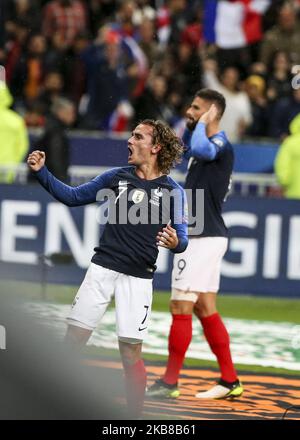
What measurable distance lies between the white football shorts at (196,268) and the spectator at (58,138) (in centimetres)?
597

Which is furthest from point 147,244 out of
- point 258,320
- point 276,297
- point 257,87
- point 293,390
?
point 257,87

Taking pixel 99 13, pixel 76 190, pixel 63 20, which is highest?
pixel 99 13

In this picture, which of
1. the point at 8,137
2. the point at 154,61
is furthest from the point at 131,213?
the point at 154,61

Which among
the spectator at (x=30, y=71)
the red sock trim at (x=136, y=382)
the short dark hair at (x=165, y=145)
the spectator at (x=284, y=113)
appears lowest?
the red sock trim at (x=136, y=382)

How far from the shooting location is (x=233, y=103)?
1733 cm

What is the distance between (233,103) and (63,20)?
2963mm

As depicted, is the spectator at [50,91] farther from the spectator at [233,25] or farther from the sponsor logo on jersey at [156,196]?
the sponsor logo on jersey at [156,196]

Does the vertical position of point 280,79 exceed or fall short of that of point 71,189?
Result: it exceeds it

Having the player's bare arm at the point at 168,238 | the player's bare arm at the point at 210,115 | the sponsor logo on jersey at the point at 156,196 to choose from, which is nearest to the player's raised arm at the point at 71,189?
the sponsor logo on jersey at the point at 156,196

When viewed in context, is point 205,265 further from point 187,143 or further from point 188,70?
point 188,70

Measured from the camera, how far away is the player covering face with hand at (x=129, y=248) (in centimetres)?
757
